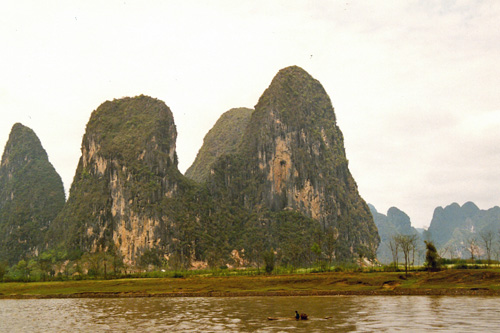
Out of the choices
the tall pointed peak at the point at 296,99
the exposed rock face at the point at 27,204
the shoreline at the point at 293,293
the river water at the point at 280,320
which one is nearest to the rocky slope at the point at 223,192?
the tall pointed peak at the point at 296,99

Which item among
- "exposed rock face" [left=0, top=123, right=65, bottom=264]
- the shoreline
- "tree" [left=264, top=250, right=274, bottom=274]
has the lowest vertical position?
the shoreline

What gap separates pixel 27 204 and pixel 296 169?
10562 cm

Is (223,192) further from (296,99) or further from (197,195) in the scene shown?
(296,99)

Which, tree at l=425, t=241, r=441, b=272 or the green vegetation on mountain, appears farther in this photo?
the green vegetation on mountain

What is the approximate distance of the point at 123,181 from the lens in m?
152

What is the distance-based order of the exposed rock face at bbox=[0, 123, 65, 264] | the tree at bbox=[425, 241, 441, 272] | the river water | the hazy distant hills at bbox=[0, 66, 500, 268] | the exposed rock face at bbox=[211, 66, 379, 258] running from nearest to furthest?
1. the river water
2. the tree at bbox=[425, 241, 441, 272]
3. the hazy distant hills at bbox=[0, 66, 500, 268]
4. the exposed rock face at bbox=[211, 66, 379, 258]
5. the exposed rock face at bbox=[0, 123, 65, 264]

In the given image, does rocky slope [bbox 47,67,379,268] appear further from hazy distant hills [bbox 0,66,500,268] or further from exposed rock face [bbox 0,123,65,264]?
exposed rock face [bbox 0,123,65,264]

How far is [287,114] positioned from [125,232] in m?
73.0

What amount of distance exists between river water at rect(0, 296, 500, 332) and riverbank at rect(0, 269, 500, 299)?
10355 mm

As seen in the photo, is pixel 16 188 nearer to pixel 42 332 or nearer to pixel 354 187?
pixel 354 187

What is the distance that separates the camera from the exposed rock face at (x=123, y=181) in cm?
14712

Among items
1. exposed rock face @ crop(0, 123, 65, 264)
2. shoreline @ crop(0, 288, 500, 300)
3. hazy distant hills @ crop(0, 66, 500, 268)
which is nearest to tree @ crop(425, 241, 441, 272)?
shoreline @ crop(0, 288, 500, 300)

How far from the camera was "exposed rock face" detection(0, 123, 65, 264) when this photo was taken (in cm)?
17375

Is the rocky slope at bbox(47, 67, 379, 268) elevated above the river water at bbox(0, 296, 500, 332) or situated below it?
above
